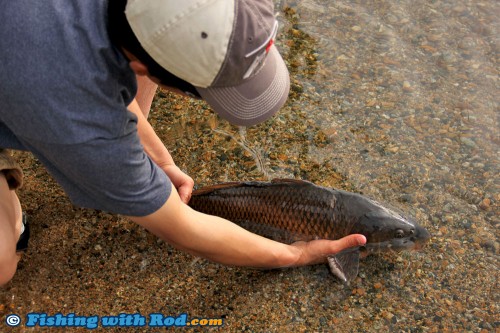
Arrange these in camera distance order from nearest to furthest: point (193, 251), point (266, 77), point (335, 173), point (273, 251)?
point (266, 77) < point (193, 251) < point (273, 251) < point (335, 173)

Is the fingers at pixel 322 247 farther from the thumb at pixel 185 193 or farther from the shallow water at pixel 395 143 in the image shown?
the thumb at pixel 185 193

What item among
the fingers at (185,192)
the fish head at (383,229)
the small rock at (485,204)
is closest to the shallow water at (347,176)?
the small rock at (485,204)

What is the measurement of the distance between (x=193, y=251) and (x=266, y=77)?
34.0 inches

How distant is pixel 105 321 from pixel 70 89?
135cm

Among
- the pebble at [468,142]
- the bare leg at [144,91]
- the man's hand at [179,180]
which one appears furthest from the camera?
the pebble at [468,142]

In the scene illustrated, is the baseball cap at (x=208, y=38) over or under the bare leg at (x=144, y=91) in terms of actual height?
over

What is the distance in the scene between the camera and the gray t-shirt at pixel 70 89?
5.32 feet

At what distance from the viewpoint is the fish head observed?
2713mm

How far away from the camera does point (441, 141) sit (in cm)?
336

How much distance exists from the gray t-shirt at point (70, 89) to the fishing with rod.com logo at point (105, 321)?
98cm

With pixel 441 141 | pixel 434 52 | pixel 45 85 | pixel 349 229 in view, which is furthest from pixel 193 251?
pixel 434 52

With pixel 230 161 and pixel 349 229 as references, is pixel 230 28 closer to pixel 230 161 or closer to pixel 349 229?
pixel 349 229
